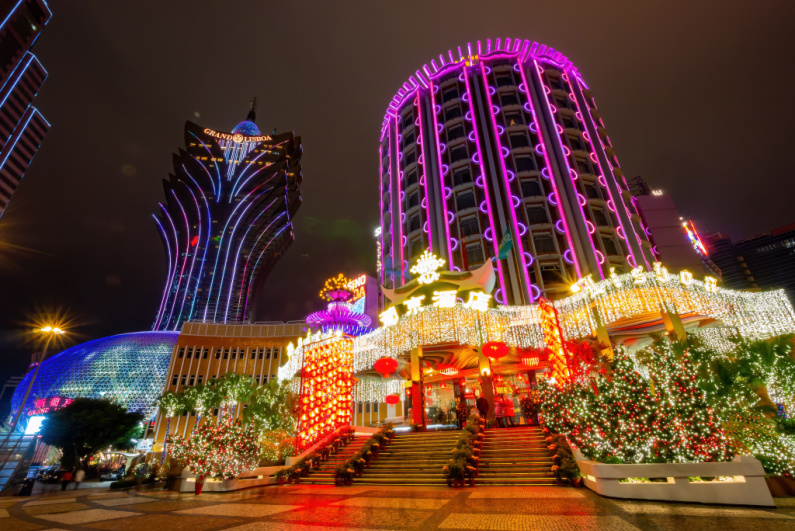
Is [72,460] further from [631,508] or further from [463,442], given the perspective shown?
[631,508]

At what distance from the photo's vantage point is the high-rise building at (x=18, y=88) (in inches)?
1442

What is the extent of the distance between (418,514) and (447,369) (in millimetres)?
16059

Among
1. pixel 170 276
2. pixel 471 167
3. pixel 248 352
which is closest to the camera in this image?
pixel 471 167

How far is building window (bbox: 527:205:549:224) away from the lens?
28342 mm

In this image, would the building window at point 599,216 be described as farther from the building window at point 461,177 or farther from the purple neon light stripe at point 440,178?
the purple neon light stripe at point 440,178

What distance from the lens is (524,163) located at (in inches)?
1227

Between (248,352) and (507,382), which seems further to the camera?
(248,352)

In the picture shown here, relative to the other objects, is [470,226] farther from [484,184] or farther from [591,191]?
[591,191]

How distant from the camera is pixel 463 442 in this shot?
Answer: 11.6 meters

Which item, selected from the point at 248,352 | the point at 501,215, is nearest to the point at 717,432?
the point at 501,215

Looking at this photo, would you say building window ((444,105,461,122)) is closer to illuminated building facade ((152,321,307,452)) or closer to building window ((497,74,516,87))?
building window ((497,74,516,87))

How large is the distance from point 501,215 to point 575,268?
22.5 ft

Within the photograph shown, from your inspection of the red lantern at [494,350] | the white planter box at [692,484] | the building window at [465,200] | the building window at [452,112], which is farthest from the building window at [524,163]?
the white planter box at [692,484]

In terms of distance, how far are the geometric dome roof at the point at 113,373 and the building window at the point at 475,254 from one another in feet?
176
